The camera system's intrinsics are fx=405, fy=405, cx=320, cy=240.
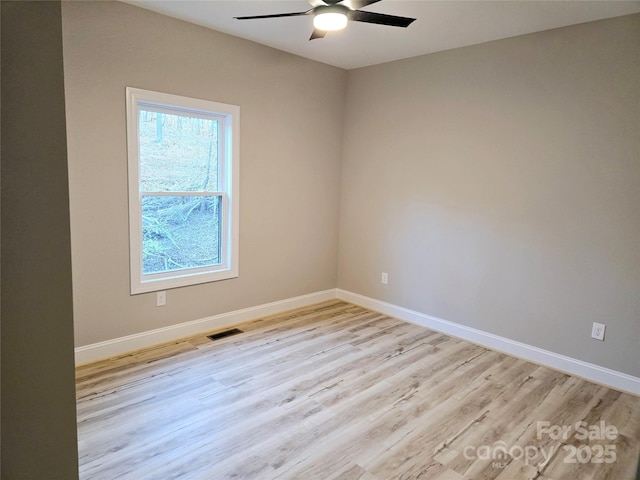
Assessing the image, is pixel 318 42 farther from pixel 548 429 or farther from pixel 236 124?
pixel 548 429

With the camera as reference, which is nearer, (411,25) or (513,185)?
(411,25)

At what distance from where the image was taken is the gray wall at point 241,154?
2.85 m

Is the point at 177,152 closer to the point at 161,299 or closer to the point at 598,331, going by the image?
the point at 161,299

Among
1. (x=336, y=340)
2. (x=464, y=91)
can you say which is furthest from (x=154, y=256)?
(x=464, y=91)

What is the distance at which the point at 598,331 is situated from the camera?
3027 mm

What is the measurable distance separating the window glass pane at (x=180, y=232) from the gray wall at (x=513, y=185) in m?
1.70

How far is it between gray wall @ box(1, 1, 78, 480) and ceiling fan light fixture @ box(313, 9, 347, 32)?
74.7 inches

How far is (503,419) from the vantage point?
2504mm

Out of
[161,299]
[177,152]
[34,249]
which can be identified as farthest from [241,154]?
[34,249]

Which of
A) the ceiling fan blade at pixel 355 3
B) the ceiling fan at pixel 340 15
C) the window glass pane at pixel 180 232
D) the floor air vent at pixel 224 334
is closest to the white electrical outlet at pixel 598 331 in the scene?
the ceiling fan at pixel 340 15

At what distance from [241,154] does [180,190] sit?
2.16ft

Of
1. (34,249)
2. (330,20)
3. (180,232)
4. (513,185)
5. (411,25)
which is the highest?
(411,25)

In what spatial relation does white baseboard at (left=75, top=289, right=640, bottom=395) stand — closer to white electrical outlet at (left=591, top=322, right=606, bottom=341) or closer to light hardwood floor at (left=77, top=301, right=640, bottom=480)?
light hardwood floor at (left=77, top=301, right=640, bottom=480)

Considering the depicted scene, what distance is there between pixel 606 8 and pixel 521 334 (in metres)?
2.45
